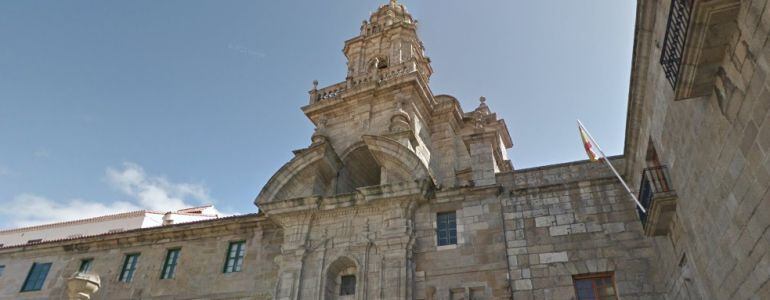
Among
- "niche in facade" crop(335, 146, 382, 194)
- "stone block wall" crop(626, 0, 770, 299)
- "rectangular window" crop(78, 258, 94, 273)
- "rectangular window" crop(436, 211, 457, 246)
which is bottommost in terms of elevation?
"stone block wall" crop(626, 0, 770, 299)

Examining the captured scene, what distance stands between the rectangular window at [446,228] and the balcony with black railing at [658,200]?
4.81 m

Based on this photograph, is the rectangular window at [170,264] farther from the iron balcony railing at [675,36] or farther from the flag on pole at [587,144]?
the iron balcony railing at [675,36]

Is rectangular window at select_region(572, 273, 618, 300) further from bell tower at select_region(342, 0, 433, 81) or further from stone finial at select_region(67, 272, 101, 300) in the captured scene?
stone finial at select_region(67, 272, 101, 300)

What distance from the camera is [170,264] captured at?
16812 millimetres

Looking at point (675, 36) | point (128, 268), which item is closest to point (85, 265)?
point (128, 268)

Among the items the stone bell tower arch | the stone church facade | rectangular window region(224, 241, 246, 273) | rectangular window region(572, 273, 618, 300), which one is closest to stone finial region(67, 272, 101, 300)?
the stone church facade

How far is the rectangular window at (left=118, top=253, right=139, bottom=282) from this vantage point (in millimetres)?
17109

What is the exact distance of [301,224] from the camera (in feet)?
47.3

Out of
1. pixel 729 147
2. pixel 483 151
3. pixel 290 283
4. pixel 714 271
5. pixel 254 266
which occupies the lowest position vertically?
pixel 714 271

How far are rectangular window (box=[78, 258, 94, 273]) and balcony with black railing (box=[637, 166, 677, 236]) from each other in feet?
60.7

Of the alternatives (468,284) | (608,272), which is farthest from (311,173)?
(608,272)

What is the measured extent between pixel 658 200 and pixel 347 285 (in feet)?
27.9

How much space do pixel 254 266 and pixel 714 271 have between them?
12434 mm

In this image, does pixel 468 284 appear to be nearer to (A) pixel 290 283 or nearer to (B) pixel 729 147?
(A) pixel 290 283
